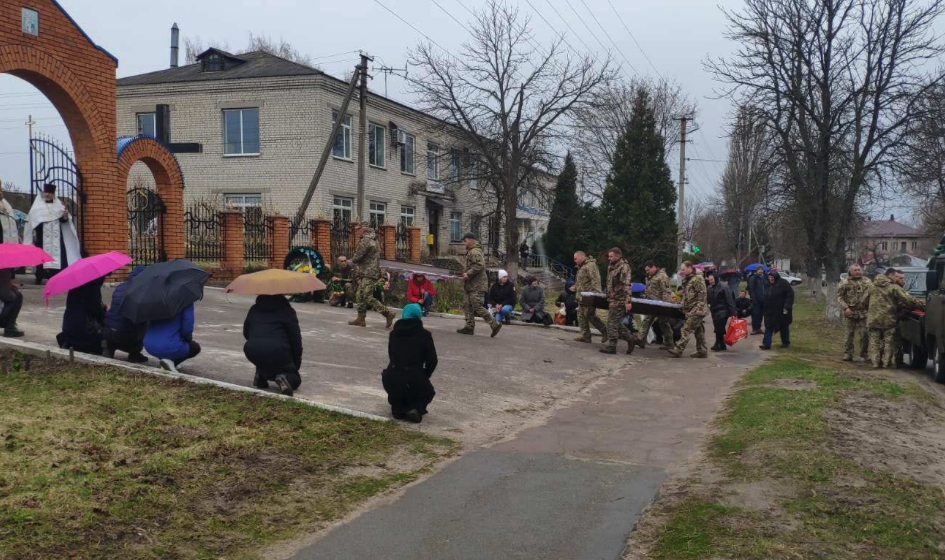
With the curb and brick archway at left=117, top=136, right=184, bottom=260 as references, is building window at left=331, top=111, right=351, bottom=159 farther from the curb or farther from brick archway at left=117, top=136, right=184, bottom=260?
the curb

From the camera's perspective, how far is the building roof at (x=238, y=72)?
3175cm

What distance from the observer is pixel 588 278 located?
14.9 meters

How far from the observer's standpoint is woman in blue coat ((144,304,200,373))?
8523mm

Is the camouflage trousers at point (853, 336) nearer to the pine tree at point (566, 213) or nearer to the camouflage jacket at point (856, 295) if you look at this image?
the camouflage jacket at point (856, 295)

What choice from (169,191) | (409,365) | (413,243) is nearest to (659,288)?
(409,365)

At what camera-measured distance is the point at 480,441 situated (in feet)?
25.1

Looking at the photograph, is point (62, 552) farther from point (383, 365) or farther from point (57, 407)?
point (383, 365)

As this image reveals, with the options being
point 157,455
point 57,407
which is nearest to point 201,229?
point 57,407

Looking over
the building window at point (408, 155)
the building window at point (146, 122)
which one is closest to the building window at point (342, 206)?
the building window at point (408, 155)

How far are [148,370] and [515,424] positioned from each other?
13.2 feet

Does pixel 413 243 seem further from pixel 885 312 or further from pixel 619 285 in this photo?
pixel 885 312

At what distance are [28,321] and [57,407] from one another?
5820 mm

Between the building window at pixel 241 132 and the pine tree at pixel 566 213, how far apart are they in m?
16.9

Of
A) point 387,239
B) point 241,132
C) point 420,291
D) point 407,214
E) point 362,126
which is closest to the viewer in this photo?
point 420,291
